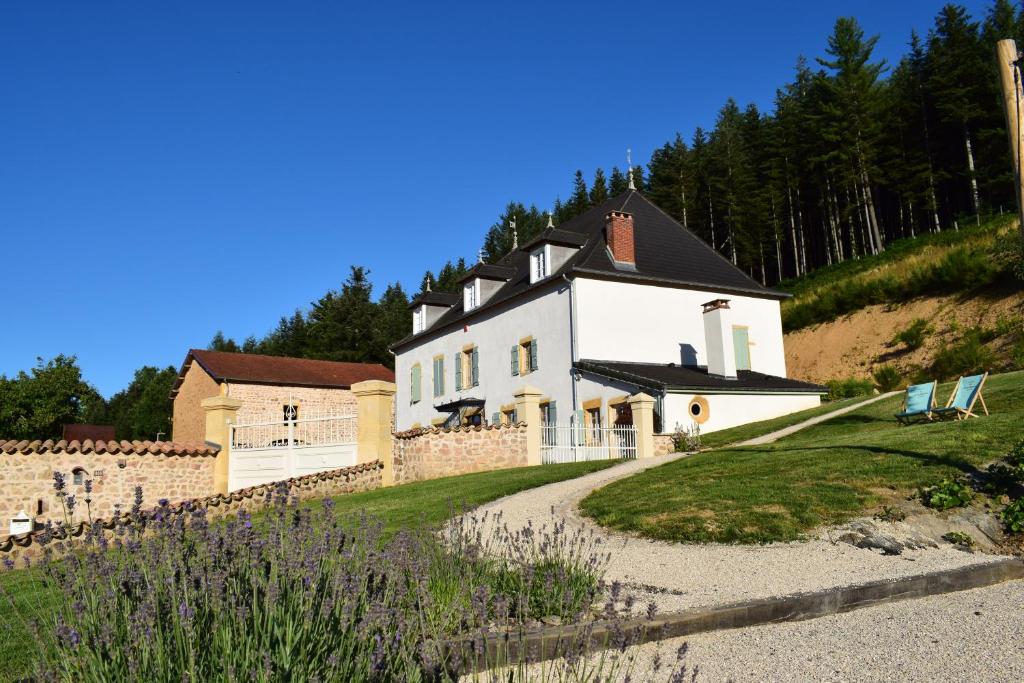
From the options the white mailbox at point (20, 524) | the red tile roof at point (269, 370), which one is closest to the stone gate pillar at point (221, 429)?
the white mailbox at point (20, 524)

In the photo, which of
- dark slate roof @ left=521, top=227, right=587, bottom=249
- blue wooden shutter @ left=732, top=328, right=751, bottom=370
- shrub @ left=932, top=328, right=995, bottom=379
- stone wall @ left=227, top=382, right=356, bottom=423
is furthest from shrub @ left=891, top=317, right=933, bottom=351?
stone wall @ left=227, top=382, right=356, bottom=423

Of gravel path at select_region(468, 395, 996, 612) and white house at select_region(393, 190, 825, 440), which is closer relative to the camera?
gravel path at select_region(468, 395, 996, 612)

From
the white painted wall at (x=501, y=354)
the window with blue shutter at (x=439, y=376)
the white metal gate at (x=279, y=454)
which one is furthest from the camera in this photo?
the window with blue shutter at (x=439, y=376)

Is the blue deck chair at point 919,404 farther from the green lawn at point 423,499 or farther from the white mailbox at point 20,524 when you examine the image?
the white mailbox at point 20,524

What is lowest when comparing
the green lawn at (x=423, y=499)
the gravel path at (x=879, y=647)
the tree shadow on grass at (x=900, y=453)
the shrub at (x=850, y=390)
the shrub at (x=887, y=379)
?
the gravel path at (x=879, y=647)

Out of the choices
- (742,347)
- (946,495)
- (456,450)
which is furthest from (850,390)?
(946,495)

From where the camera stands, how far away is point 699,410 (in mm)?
22328

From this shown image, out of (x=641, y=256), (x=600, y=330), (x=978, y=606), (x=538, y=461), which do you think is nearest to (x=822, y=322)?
(x=641, y=256)

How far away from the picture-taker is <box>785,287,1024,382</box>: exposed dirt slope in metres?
27.8

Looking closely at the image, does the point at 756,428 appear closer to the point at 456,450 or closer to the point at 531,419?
the point at 531,419

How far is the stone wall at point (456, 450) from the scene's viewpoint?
18.0 m

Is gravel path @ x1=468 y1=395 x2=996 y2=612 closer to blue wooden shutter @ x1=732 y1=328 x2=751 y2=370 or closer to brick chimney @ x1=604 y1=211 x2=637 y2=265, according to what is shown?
brick chimney @ x1=604 y1=211 x2=637 y2=265

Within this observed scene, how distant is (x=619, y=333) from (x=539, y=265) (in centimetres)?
393

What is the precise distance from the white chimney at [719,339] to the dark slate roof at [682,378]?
0.32m
